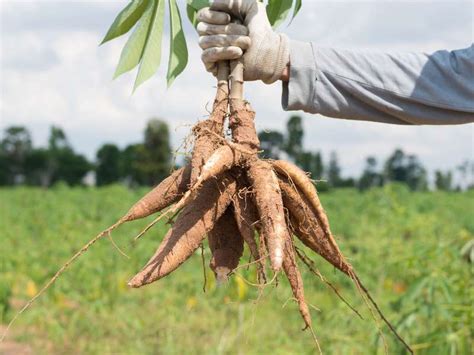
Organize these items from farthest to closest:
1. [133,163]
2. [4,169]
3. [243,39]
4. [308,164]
→ [4,169] < [133,163] < [308,164] < [243,39]

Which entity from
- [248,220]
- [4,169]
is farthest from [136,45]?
[4,169]

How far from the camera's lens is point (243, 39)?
1728mm

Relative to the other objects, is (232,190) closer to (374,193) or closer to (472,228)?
(374,193)

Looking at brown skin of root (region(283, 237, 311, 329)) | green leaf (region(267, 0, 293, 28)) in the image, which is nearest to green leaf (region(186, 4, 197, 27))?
green leaf (region(267, 0, 293, 28))

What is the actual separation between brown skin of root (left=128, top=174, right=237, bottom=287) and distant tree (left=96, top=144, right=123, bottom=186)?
177ft

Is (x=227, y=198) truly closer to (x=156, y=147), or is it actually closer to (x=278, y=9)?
(x=278, y=9)

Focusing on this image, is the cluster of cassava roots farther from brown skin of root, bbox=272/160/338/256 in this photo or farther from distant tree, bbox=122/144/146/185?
distant tree, bbox=122/144/146/185

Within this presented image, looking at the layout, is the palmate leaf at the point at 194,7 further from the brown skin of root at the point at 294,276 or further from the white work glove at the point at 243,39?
the brown skin of root at the point at 294,276

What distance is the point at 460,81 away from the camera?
6.33 feet

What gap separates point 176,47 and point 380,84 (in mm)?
571

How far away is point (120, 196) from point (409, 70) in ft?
43.9

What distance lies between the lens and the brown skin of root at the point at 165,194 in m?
1.84

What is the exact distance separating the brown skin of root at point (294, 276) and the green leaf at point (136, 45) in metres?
0.66

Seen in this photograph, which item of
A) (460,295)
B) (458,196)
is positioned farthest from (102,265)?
(458,196)
